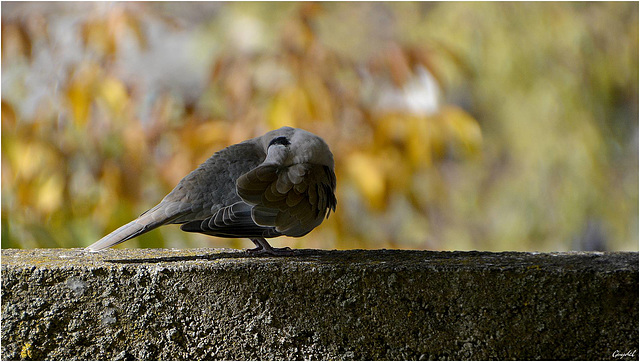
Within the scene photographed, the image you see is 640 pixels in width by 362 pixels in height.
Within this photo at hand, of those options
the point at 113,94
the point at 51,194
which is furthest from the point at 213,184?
the point at 113,94

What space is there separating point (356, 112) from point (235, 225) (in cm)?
160

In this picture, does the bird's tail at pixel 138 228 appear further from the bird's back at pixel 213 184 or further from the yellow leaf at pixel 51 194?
the yellow leaf at pixel 51 194

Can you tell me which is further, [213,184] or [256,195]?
[213,184]

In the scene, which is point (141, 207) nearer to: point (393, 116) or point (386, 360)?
point (393, 116)

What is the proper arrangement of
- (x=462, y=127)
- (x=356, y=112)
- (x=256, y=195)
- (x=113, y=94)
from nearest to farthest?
(x=256, y=195), (x=462, y=127), (x=356, y=112), (x=113, y=94)

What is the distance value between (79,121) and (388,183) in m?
1.40

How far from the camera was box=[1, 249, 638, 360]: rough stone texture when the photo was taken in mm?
1275

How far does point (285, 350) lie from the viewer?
53.2 inches

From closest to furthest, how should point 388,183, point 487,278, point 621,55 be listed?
point 487,278 → point 388,183 → point 621,55

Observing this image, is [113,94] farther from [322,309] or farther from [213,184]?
[322,309]

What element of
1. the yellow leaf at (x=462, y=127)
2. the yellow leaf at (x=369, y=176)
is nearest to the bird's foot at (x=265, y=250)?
the yellow leaf at (x=369, y=176)

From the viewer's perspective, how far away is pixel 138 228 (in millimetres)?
1452

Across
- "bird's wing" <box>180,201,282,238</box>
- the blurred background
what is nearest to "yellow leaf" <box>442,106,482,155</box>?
the blurred background

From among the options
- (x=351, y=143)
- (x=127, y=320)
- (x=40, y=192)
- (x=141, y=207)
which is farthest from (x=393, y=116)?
(x=127, y=320)
